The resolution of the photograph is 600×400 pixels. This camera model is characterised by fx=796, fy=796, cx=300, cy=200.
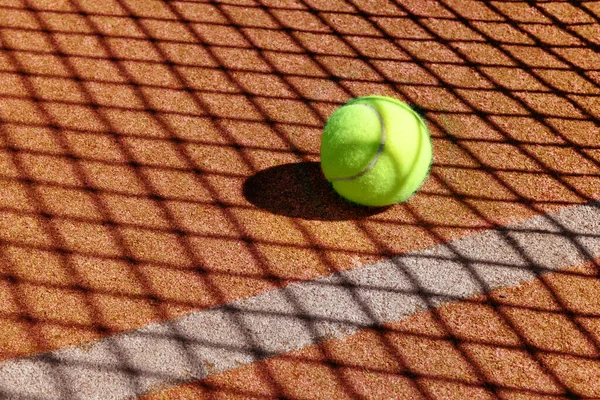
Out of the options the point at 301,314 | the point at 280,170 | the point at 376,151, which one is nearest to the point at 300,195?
the point at 280,170

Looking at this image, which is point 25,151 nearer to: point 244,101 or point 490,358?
point 244,101

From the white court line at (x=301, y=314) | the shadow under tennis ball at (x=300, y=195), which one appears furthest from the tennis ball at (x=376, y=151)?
the white court line at (x=301, y=314)

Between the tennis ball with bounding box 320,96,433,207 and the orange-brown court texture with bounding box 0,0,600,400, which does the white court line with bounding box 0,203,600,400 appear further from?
the tennis ball with bounding box 320,96,433,207

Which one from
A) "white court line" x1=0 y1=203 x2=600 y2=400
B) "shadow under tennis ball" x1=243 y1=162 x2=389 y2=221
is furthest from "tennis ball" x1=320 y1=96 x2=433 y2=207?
"white court line" x1=0 y1=203 x2=600 y2=400

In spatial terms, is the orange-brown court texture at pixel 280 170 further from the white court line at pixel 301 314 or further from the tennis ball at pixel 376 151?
the tennis ball at pixel 376 151

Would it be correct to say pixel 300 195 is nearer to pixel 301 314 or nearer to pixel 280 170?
pixel 280 170

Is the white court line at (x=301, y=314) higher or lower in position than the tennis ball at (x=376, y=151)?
lower

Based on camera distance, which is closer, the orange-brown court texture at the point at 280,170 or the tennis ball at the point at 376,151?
the orange-brown court texture at the point at 280,170
